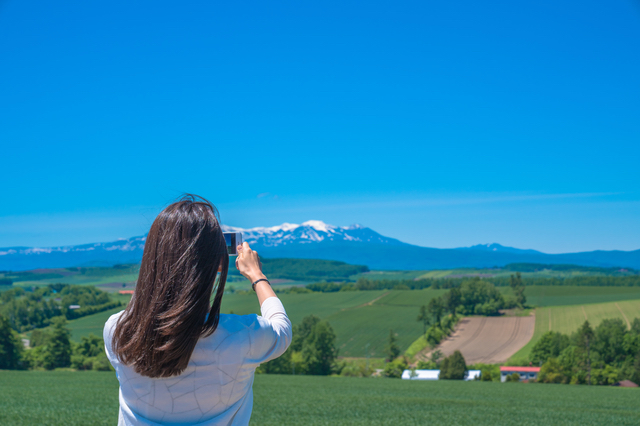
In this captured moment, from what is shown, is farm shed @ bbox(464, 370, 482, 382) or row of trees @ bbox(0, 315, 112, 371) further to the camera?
farm shed @ bbox(464, 370, 482, 382)

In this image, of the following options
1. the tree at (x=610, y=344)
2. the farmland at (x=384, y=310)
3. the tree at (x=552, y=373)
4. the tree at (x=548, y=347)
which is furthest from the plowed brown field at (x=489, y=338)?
the tree at (x=552, y=373)

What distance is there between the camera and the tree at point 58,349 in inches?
1583

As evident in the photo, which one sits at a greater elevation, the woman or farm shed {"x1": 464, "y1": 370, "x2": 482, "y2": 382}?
the woman

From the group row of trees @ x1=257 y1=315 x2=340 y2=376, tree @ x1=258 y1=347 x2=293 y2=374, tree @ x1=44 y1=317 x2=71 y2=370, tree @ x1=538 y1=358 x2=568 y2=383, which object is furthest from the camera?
row of trees @ x1=257 y1=315 x2=340 y2=376

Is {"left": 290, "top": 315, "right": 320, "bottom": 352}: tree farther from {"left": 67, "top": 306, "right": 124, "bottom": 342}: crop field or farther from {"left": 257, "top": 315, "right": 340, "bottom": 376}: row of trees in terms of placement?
{"left": 67, "top": 306, "right": 124, "bottom": 342}: crop field

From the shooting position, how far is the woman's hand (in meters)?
1.84

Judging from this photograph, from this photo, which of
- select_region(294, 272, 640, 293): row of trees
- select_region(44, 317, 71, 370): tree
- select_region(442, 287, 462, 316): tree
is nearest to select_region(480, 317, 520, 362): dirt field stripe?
select_region(442, 287, 462, 316): tree

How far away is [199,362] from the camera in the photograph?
1.55 metres

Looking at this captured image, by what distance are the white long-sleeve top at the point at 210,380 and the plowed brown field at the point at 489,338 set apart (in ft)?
167

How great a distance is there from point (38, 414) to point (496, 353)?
50047 mm

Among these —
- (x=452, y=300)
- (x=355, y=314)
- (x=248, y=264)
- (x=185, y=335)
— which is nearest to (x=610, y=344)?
(x=452, y=300)

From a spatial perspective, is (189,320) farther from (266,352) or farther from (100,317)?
(100,317)

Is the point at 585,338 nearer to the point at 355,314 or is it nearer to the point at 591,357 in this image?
the point at 591,357

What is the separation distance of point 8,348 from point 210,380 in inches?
1833
